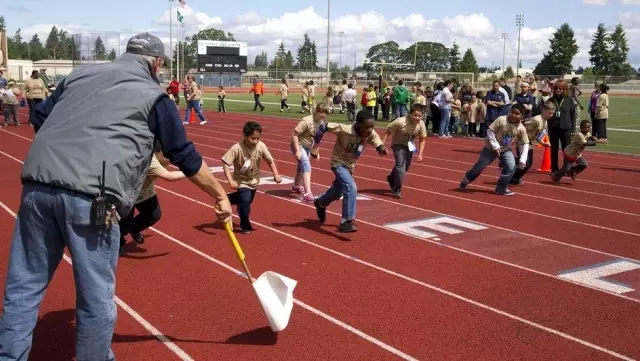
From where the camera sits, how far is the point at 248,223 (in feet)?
28.3

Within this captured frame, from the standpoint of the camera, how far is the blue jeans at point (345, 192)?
338 inches

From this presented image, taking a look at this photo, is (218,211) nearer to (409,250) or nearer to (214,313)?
(214,313)

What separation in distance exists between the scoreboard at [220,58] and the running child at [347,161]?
67798 mm

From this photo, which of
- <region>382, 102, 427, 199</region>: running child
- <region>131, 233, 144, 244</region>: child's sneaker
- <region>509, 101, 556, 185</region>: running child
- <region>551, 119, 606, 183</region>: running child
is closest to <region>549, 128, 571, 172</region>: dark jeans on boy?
<region>551, 119, 606, 183</region>: running child

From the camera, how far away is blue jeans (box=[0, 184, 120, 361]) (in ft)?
11.6

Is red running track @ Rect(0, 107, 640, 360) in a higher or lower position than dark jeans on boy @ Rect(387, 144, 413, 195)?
lower

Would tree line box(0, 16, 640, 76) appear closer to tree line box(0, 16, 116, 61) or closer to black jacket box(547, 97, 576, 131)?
tree line box(0, 16, 116, 61)

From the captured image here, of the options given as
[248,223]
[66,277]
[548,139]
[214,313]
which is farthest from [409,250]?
[548,139]

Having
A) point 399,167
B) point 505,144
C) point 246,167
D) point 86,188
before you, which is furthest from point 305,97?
point 86,188

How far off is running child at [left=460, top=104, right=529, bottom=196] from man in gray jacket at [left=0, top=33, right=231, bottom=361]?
907cm

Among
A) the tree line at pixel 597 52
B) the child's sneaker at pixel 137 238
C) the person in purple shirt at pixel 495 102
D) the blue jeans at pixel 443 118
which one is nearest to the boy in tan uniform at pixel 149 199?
the child's sneaker at pixel 137 238

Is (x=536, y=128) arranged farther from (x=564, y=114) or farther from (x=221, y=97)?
(x=221, y=97)

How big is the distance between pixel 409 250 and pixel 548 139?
8642mm

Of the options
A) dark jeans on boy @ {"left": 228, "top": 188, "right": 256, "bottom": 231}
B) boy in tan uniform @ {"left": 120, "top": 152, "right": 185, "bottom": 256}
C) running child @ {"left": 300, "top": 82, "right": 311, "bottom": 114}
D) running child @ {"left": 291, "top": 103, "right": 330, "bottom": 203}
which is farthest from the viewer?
running child @ {"left": 300, "top": 82, "right": 311, "bottom": 114}
